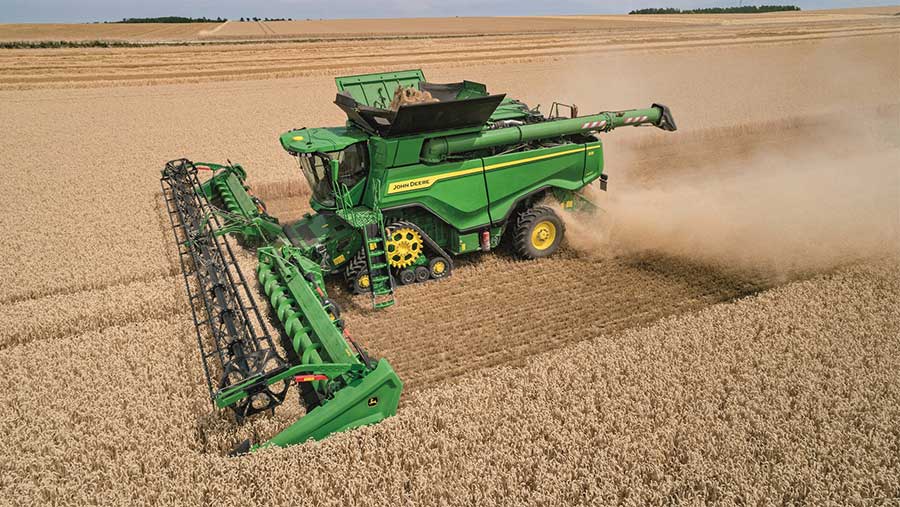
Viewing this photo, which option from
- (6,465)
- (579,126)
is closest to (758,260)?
(579,126)

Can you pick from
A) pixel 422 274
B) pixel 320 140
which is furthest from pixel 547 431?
pixel 320 140

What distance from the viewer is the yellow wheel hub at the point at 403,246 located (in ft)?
22.7

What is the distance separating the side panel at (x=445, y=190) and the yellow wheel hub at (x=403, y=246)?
367 mm

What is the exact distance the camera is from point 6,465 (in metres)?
3.91

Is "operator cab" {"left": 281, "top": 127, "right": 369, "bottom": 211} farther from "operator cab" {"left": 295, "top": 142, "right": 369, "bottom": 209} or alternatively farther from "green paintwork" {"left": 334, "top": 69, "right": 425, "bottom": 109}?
"green paintwork" {"left": 334, "top": 69, "right": 425, "bottom": 109}

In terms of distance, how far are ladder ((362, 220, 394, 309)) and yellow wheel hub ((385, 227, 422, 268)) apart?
0.11 m

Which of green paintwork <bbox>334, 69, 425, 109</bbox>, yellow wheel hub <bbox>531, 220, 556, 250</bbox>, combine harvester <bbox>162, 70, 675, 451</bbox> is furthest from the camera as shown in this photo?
green paintwork <bbox>334, 69, 425, 109</bbox>

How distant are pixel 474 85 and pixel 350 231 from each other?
3152mm

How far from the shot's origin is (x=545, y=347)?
19.3ft

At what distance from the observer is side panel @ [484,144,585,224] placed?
290 inches

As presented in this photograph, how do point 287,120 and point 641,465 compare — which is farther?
point 287,120

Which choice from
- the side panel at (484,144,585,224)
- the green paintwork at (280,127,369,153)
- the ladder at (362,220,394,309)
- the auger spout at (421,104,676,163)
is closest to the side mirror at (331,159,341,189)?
the green paintwork at (280,127,369,153)

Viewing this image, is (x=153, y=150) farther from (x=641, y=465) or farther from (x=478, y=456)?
(x=641, y=465)

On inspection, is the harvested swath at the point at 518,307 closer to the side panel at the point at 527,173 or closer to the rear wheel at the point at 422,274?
the rear wheel at the point at 422,274
